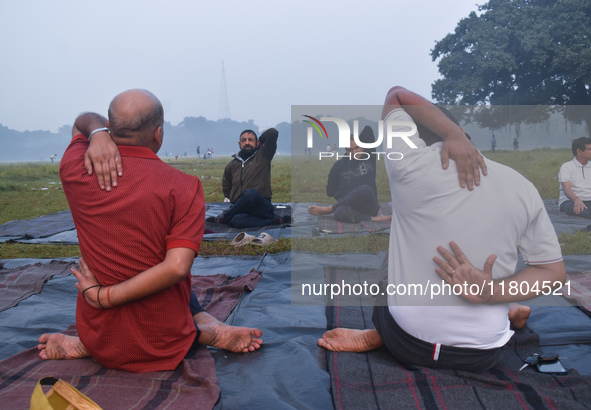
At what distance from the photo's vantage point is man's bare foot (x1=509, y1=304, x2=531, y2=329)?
7.20 ft

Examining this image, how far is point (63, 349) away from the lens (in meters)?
2.04

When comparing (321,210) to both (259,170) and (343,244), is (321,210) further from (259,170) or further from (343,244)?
(343,244)

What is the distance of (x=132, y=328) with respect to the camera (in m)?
1.75

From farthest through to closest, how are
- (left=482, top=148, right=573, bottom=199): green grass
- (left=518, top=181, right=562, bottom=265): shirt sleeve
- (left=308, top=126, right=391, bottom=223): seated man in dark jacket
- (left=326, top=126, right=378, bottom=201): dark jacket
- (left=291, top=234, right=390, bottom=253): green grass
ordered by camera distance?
(left=482, top=148, right=573, bottom=199): green grass < (left=326, top=126, right=378, bottom=201): dark jacket < (left=308, top=126, right=391, bottom=223): seated man in dark jacket < (left=291, top=234, right=390, bottom=253): green grass < (left=518, top=181, right=562, bottom=265): shirt sleeve

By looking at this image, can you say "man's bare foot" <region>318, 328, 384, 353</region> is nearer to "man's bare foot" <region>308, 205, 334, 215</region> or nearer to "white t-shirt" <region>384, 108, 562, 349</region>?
"white t-shirt" <region>384, 108, 562, 349</region>

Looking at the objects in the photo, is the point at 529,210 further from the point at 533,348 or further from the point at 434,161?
the point at 533,348

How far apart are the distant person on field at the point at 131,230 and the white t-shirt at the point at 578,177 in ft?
17.6

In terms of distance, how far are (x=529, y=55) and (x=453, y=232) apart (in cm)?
2103

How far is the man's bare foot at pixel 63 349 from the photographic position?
80.0 inches

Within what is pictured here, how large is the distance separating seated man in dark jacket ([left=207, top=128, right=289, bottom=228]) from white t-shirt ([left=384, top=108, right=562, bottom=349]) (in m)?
3.84

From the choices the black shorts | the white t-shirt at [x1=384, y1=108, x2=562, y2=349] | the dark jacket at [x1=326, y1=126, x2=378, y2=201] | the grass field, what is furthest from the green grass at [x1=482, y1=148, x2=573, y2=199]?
the white t-shirt at [x1=384, y1=108, x2=562, y2=349]

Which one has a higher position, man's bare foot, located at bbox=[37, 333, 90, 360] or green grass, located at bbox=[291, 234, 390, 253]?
man's bare foot, located at bbox=[37, 333, 90, 360]

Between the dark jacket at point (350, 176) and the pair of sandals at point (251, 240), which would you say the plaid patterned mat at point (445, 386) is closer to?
the pair of sandals at point (251, 240)

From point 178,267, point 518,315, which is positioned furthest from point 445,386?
point 178,267
